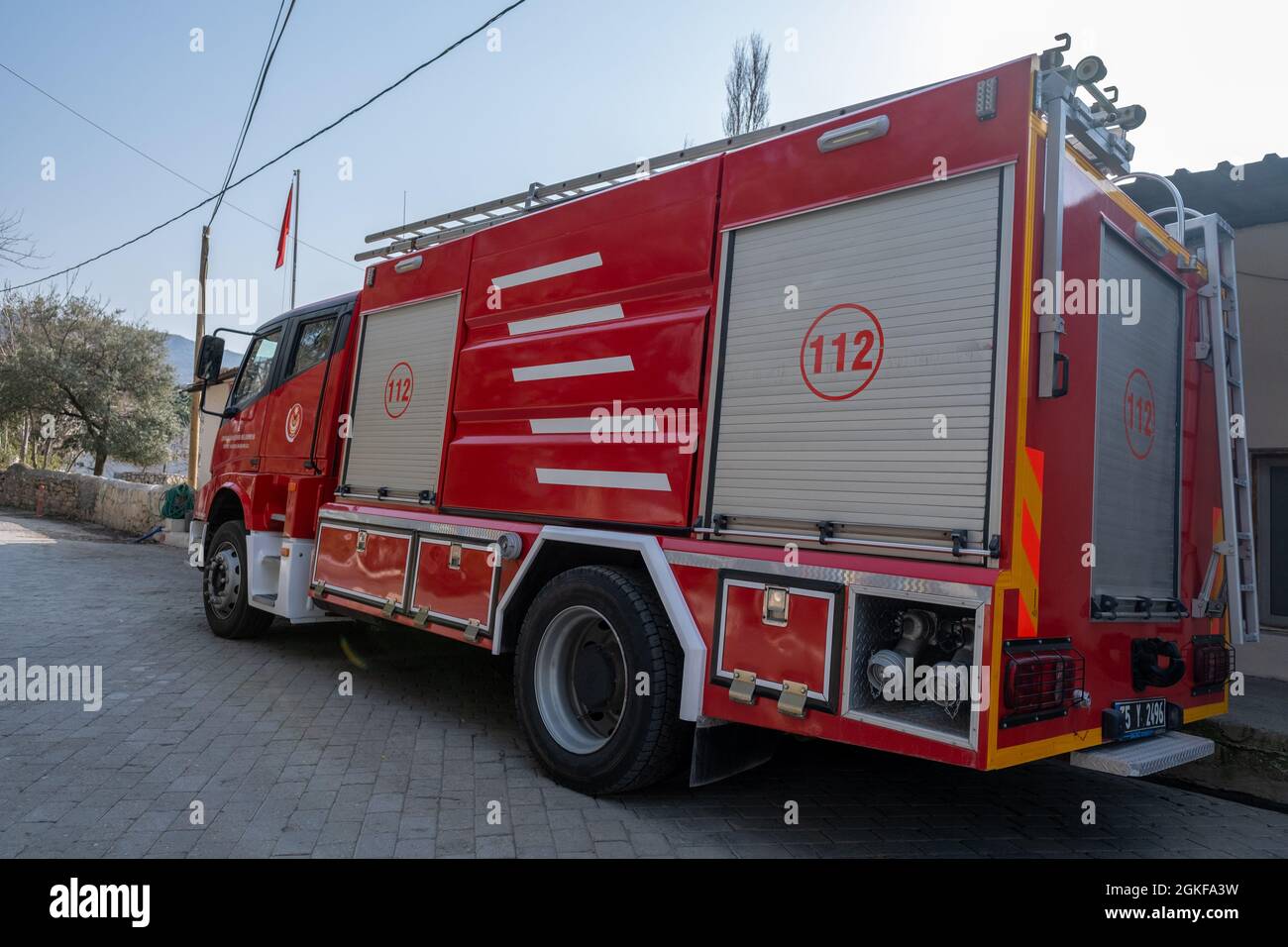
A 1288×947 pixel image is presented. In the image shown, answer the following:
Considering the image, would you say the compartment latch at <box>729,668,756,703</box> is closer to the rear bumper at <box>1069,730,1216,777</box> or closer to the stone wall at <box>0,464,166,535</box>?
the rear bumper at <box>1069,730,1216,777</box>

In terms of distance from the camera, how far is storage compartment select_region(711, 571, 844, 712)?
3.15 m

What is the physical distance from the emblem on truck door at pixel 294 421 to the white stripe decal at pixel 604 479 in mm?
3132

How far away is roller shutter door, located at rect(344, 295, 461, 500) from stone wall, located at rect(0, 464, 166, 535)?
13802 mm

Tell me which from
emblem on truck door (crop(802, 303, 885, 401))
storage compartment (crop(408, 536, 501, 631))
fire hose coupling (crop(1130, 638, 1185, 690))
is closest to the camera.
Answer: emblem on truck door (crop(802, 303, 885, 401))

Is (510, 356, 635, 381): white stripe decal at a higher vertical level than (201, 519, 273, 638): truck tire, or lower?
higher

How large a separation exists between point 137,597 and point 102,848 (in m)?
7.39

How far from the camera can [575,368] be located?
14.8 ft

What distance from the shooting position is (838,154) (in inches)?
138

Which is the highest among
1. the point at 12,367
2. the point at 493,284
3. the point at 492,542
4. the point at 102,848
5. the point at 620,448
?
the point at 12,367

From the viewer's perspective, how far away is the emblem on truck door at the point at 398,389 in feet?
19.1

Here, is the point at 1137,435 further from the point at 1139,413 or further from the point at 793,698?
the point at 793,698

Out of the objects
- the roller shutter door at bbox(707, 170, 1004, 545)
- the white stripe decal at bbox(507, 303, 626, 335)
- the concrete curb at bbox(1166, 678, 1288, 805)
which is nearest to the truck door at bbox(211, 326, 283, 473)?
the white stripe decal at bbox(507, 303, 626, 335)
